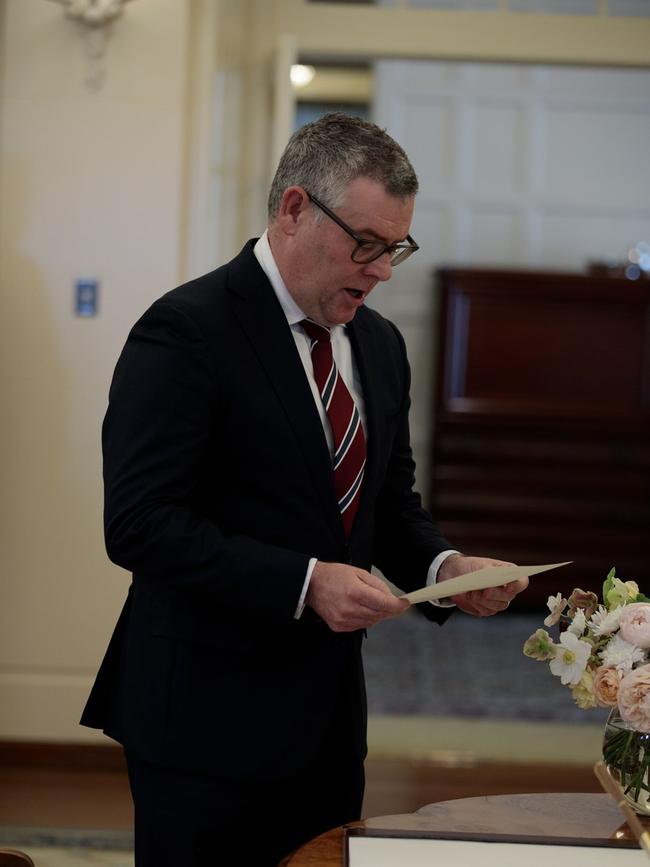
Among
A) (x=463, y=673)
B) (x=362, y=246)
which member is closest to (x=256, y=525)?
(x=362, y=246)

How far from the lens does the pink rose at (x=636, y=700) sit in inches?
59.6

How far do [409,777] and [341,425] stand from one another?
2572 mm

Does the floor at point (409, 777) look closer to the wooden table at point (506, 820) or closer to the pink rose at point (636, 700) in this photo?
the wooden table at point (506, 820)

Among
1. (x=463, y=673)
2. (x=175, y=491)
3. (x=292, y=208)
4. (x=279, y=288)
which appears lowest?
(x=463, y=673)

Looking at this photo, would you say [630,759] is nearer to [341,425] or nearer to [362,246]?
[341,425]

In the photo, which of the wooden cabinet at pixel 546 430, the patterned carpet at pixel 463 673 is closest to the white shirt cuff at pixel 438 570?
the patterned carpet at pixel 463 673

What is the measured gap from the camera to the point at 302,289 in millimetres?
1782

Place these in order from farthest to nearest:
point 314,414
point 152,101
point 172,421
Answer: point 152,101
point 314,414
point 172,421

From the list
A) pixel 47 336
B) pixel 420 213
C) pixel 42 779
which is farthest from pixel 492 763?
pixel 420 213

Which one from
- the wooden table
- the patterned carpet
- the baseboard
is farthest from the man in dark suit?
the patterned carpet

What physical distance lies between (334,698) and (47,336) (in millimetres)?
2472

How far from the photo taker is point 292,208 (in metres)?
1.75

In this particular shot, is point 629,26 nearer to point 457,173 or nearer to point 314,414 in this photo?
point 457,173

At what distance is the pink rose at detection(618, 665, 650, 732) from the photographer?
151 centimetres
